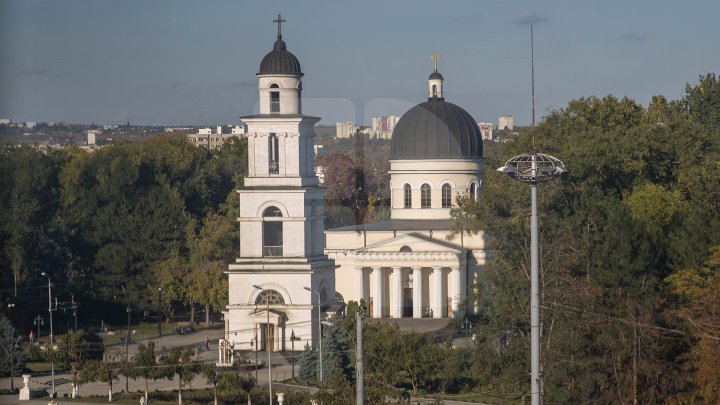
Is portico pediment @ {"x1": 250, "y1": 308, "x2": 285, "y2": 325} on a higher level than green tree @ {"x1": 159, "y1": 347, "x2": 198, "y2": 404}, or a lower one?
higher

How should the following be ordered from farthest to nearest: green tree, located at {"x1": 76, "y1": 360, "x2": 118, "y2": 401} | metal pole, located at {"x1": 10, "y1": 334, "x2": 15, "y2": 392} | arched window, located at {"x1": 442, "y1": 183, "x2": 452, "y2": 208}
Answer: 1. arched window, located at {"x1": 442, "y1": 183, "x2": 452, "y2": 208}
2. metal pole, located at {"x1": 10, "y1": 334, "x2": 15, "y2": 392}
3. green tree, located at {"x1": 76, "y1": 360, "x2": 118, "y2": 401}

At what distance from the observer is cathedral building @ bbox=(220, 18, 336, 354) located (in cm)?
7544

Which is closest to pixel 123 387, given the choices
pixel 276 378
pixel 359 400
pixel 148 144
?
pixel 276 378

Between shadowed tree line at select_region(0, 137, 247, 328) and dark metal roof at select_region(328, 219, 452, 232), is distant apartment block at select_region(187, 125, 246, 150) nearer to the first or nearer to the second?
shadowed tree line at select_region(0, 137, 247, 328)

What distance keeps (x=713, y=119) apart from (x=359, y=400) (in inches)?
2531

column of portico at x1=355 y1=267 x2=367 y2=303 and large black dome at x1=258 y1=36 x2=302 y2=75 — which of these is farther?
column of portico at x1=355 y1=267 x2=367 y2=303

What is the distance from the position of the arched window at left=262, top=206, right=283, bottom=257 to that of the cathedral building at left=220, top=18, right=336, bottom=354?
0.14 ft

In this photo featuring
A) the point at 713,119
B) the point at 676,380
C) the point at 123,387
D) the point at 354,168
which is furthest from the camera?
the point at 713,119

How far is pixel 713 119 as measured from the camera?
10531 cm

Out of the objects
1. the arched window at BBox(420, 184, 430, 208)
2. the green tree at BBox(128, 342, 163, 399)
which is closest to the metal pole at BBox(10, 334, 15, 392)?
the green tree at BBox(128, 342, 163, 399)

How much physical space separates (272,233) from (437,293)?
46.8 feet

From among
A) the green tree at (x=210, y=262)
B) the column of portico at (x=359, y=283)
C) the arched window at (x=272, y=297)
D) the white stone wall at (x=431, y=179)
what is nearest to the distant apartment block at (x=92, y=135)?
the arched window at (x=272, y=297)

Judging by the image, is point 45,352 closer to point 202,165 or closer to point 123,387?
point 123,387

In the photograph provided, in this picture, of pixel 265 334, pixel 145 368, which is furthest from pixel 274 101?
pixel 145 368
